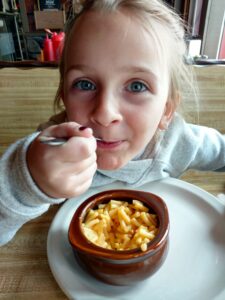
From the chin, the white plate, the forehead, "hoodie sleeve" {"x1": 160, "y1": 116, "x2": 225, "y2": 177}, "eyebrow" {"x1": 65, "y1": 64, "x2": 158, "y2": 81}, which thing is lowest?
"hoodie sleeve" {"x1": 160, "y1": 116, "x2": 225, "y2": 177}

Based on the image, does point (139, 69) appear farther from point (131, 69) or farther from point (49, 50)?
point (49, 50)

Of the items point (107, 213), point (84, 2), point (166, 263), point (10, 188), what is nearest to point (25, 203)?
point (10, 188)

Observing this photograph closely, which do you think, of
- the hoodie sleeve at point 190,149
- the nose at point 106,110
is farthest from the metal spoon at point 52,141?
the hoodie sleeve at point 190,149

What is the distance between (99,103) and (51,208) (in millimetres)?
271

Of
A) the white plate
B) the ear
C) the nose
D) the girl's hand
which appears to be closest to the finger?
the girl's hand

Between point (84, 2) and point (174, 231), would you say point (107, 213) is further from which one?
point (84, 2)

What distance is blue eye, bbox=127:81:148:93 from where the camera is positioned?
574 millimetres

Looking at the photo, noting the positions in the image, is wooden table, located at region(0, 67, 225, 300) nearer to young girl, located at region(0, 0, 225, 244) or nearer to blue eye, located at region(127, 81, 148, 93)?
young girl, located at region(0, 0, 225, 244)

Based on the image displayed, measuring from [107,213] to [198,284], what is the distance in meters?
0.19

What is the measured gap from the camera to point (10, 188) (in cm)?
46

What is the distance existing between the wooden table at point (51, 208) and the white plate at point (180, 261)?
0.09ft

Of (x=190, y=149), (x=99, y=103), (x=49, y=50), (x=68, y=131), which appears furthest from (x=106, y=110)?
(x=49, y=50)

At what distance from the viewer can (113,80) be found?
55cm

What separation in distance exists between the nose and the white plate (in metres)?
0.21
